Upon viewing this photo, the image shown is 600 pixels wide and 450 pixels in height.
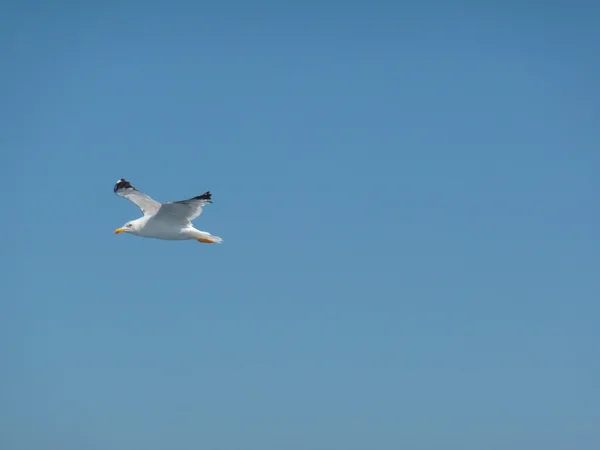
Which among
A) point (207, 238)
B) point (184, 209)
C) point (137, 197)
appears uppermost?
point (137, 197)

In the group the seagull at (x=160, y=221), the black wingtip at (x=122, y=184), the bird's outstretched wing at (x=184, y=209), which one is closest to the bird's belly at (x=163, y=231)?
the seagull at (x=160, y=221)

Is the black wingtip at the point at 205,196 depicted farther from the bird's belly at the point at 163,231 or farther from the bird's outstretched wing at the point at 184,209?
the bird's belly at the point at 163,231

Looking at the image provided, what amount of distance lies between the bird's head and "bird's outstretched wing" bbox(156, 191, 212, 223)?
2.78 ft

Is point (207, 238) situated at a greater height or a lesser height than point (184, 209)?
lesser

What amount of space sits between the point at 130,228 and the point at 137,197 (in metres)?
0.84

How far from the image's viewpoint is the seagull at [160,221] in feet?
75.4

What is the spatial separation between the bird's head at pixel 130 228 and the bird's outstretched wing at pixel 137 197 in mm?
391

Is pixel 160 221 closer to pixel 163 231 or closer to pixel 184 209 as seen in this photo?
pixel 163 231

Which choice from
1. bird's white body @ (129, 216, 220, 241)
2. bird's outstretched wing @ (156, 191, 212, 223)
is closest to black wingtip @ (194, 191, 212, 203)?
bird's outstretched wing @ (156, 191, 212, 223)

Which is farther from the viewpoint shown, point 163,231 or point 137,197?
point 137,197

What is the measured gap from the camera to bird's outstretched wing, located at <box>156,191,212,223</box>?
2195 cm

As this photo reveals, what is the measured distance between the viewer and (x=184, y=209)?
22594 millimetres

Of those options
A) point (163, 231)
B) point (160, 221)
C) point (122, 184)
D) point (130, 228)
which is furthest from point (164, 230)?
point (122, 184)

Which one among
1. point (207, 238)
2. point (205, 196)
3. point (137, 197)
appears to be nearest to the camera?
point (205, 196)
